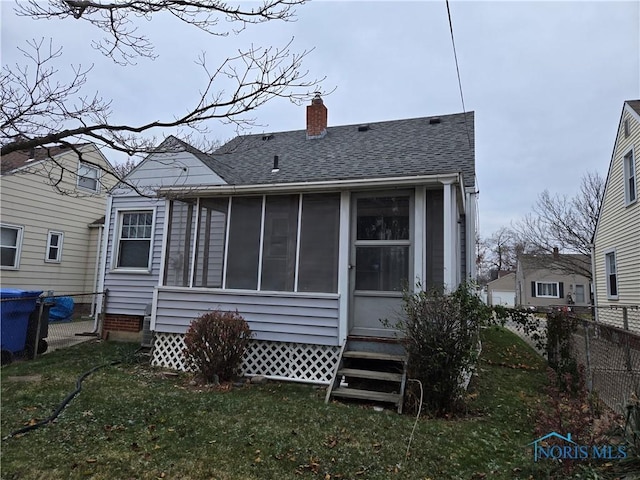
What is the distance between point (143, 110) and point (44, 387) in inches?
177

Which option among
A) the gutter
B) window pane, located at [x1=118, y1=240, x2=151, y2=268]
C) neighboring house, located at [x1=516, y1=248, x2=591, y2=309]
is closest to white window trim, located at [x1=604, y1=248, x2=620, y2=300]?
the gutter

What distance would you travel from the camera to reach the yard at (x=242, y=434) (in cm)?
348

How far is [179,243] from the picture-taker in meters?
7.60

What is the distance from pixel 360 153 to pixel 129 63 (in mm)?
5228

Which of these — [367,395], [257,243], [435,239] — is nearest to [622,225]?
[435,239]

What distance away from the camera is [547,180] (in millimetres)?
29312

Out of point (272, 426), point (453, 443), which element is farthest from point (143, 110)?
point (453, 443)

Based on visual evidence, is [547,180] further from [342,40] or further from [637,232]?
[342,40]

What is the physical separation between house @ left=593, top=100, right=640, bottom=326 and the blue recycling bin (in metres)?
12.9

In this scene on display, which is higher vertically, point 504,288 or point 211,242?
point 211,242

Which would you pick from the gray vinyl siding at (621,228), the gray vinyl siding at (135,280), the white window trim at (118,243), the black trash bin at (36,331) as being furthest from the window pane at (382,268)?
the gray vinyl siding at (621,228)

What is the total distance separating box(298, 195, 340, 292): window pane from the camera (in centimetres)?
655

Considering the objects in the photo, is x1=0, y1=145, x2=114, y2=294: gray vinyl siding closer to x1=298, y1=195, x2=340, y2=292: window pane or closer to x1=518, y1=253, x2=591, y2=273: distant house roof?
x1=298, y1=195, x2=340, y2=292: window pane
